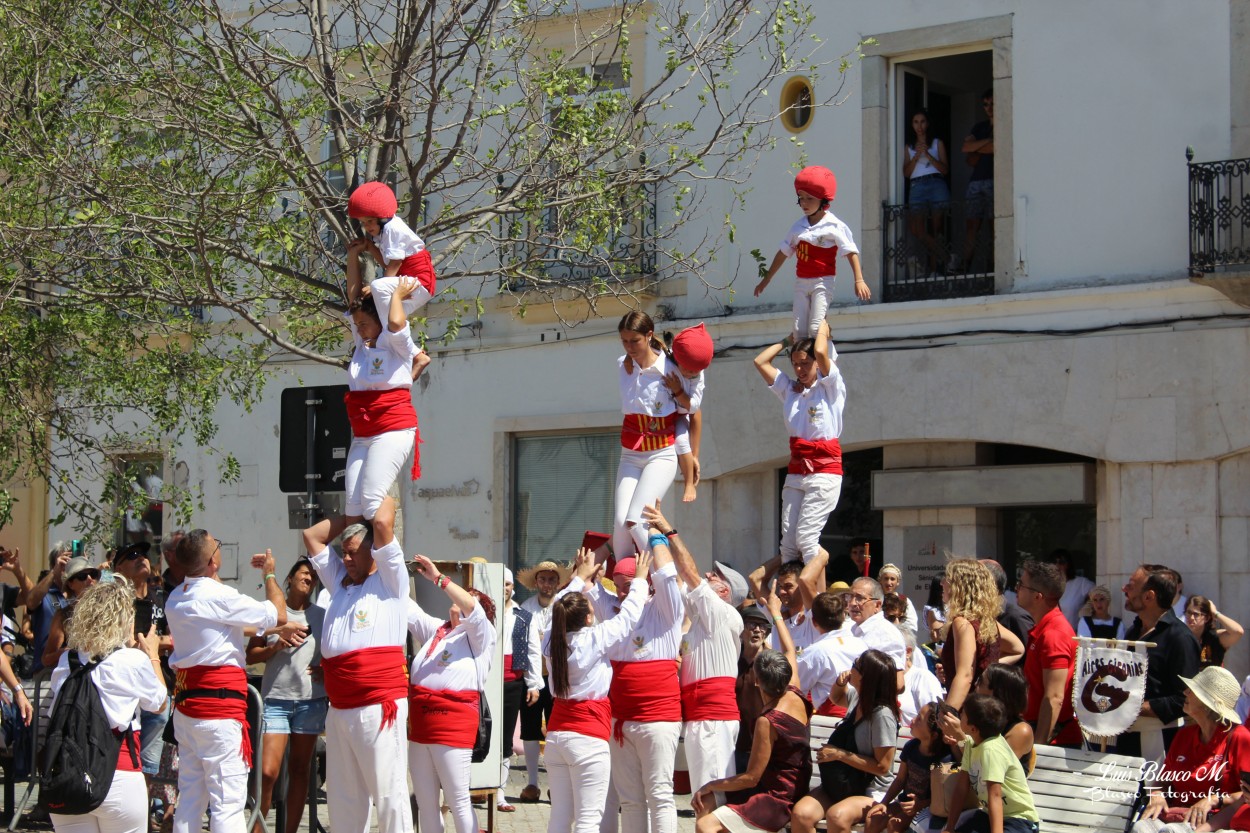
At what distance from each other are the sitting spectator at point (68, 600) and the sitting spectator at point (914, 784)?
5.24m

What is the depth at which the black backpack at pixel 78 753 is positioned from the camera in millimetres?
9438

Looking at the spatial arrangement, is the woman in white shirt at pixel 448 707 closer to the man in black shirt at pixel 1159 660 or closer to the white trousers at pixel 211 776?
the white trousers at pixel 211 776

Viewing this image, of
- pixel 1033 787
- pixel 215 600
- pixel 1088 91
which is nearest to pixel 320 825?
pixel 215 600

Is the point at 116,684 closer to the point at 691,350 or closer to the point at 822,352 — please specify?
the point at 691,350

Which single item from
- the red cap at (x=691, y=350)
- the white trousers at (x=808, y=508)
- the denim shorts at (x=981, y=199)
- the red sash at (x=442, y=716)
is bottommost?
the red sash at (x=442, y=716)

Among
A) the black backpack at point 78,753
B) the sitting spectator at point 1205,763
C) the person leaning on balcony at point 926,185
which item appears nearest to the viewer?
the sitting spectator at point 1205,763

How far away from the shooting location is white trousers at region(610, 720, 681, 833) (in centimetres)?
1001

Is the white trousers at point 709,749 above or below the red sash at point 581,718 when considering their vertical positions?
below

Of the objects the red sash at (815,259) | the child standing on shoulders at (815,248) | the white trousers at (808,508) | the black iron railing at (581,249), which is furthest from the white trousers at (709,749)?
the black iron railing at (581,249)

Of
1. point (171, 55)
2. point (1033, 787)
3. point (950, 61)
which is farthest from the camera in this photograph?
point (950, 61)

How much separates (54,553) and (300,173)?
4394 mm

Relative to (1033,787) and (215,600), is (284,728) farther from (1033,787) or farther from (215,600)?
(1033,787)

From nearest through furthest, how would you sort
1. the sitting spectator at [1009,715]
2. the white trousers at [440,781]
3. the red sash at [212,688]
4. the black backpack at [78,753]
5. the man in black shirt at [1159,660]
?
the sitting spectator at [1009,715] → the black backpack at [78,753] → the man in black shirt at [1159,660] → the red sash at [212,688] → the white trousers at [440,781]

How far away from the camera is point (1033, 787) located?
938 cm
